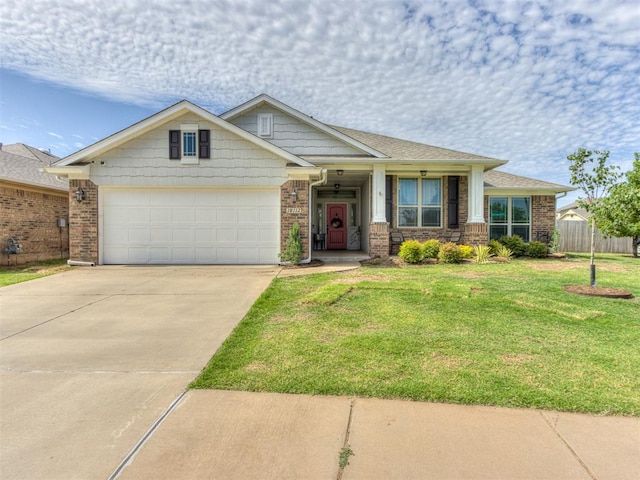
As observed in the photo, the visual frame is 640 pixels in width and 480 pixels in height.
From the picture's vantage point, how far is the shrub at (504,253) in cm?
1215

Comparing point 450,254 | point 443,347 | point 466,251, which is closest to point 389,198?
point 450,254

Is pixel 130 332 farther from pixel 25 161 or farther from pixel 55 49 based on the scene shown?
pixel 25 161

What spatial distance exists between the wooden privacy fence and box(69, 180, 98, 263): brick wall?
2127 cm

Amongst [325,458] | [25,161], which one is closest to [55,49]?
[25,161]

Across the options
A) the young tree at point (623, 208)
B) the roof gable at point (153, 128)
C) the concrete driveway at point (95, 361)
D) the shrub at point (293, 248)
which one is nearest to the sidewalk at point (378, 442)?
the concrete driveway at point (95, 361)

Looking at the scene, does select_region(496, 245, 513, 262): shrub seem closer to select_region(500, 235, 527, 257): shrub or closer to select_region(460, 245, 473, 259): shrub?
select_region(500, 235, 527, 257): shrub

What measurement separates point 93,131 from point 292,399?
63.0 feet

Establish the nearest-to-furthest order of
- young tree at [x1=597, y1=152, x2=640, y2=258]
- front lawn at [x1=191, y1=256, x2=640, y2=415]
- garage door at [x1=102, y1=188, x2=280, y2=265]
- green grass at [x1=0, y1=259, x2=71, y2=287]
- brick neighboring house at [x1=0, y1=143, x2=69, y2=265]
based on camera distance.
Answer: front lawn at [x1=191, y1=256, x2=640, y2=415] < young tree at [x1=597, y1=152, x2=640, y2=258] < green grass at [x1=0, y1=259, x2=71, y2=287] < garage door at [x1=102, y1=188, x2=280, y2=265] < brick neighboring house at [x1=0, y1=143, x2=69, y2=265]

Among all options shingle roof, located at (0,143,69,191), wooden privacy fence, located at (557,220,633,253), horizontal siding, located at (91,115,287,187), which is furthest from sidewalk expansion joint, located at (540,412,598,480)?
wooden privacy fence, located at (557,220,633,253)

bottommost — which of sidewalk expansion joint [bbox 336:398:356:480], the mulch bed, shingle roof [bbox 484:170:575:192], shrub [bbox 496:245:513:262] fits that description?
sidewalk expansion joint [bbox 336:398:356:480]

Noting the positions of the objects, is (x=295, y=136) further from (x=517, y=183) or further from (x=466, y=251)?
(x=517, y=183)

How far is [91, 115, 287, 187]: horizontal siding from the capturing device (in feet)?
35.4

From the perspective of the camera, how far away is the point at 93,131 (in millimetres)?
17281

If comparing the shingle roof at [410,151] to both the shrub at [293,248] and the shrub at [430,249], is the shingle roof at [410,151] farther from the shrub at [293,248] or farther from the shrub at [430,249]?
the shrub at [293,248]
